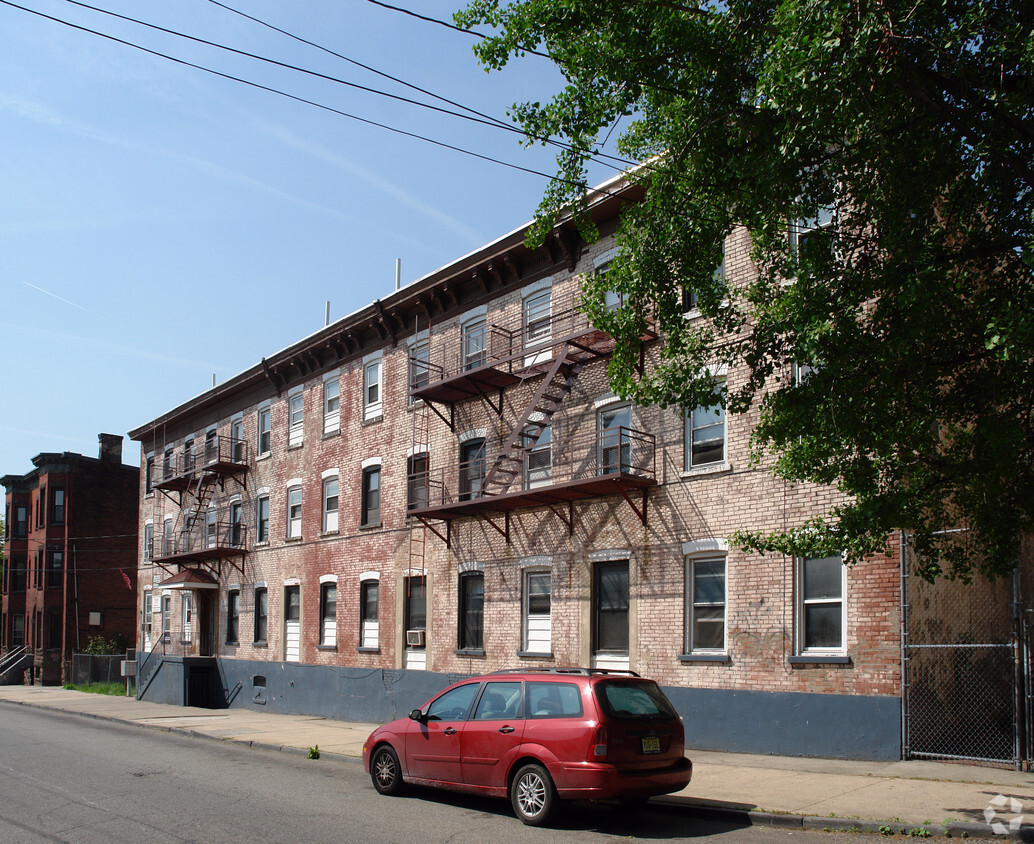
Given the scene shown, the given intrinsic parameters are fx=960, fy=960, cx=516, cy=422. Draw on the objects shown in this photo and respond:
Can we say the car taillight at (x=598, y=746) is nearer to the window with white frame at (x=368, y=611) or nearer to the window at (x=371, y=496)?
the window with white frame at (x=368, y=611)

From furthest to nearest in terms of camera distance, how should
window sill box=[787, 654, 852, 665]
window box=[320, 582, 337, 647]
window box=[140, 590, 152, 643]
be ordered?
window box=[140, 590, 152, 643] → window box=[320, 582, 337, 647] → window sill box=[787, 654, 852, 665]

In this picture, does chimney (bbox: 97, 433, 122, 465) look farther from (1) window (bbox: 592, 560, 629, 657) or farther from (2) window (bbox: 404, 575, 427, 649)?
(1) window (bbox: 592, 560, 629, 657)

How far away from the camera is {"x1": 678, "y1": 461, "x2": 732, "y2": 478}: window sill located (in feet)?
54.4

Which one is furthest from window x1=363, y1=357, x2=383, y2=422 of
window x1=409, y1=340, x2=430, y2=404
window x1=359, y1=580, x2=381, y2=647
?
window x1=359, y1=580, x2=381, y2=647

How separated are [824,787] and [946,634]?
4.13m

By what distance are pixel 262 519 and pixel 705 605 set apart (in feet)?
61.8

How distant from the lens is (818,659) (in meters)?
14.6

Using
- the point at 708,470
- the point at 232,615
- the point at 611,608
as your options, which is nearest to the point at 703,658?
the point at 611,608

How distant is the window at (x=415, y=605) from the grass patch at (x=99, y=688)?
1910cm

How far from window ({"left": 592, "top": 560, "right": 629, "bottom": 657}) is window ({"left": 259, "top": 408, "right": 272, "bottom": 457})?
16184 millimetres

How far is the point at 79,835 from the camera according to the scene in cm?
935

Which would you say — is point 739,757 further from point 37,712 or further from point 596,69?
point 37,712

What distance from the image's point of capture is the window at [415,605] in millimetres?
23663

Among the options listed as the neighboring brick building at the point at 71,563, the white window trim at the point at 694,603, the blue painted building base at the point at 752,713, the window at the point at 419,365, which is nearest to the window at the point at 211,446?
the blue painted building base at the point at 752,713
